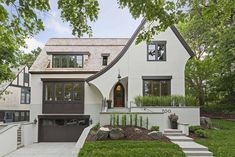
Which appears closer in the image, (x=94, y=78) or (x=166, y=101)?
(x=166, y=101)

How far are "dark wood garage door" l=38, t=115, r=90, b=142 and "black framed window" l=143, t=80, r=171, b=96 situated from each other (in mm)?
6303

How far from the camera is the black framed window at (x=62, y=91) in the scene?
2391 centimetres

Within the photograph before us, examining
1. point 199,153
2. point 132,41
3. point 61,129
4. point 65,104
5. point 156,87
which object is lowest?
point 61,129

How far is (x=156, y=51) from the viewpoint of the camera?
71.4ft

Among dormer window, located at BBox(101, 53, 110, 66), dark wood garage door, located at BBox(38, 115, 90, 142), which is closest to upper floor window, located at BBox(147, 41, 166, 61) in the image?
dormer window, located at BBox(101, 53, 110, 66)

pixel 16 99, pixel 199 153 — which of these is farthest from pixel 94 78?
pixel 16 99

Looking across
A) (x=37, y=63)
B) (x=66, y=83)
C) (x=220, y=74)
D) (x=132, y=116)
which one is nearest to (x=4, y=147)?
(x=132, y=116)

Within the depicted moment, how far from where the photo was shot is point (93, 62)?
25.3 m

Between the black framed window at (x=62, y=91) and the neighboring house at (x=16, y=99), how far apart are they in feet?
22.7

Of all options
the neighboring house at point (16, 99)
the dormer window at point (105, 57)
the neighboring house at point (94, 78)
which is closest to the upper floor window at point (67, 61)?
the neighboring house at point (94, 78)

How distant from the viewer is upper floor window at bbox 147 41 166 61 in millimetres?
21609

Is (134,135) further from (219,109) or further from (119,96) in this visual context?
(219,109)

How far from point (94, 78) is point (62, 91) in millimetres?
3577

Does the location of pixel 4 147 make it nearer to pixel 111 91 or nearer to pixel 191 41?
pixel 111 91
